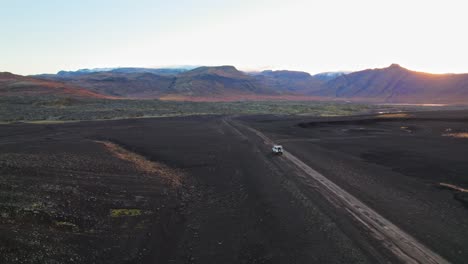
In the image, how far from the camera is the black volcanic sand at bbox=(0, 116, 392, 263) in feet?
40.5

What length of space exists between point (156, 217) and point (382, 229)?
11.0 meters

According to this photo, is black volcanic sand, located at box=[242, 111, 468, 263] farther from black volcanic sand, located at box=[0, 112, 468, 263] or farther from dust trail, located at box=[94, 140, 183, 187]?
dust trail, located at box=[94, 140, 183, 187]

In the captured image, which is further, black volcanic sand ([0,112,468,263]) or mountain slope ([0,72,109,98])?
mountain slope ([0,72,109,98])

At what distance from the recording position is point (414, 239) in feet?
46.8

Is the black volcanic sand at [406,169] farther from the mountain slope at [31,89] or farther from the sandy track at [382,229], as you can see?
the mountain slope at [31,89]

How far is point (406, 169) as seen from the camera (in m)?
27.5

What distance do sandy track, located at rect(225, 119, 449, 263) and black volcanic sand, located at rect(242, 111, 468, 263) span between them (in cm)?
48

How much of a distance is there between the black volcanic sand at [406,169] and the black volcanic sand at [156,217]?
136 inches

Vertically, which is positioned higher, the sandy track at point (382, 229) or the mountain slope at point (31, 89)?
the mountain slope at point (31, 89)

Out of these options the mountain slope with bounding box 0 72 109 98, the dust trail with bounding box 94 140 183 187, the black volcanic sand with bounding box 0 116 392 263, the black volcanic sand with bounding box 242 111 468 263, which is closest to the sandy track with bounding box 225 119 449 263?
the black volcanic sand with bounding box 242 111 468 263

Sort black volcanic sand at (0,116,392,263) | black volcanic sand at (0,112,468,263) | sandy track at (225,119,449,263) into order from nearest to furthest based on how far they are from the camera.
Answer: black volcanic sand at (0,116,392,263) → black volcanic sand at (0,112,468,263) → sandy track at (225,119,449,263)

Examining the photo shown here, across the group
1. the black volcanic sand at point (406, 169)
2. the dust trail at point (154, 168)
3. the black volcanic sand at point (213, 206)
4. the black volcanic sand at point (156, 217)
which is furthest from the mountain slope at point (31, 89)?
the black volcanic sand at point (156, 217)

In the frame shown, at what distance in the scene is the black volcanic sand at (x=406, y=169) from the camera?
1583cm

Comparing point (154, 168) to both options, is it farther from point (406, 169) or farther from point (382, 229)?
point (406, 169)
